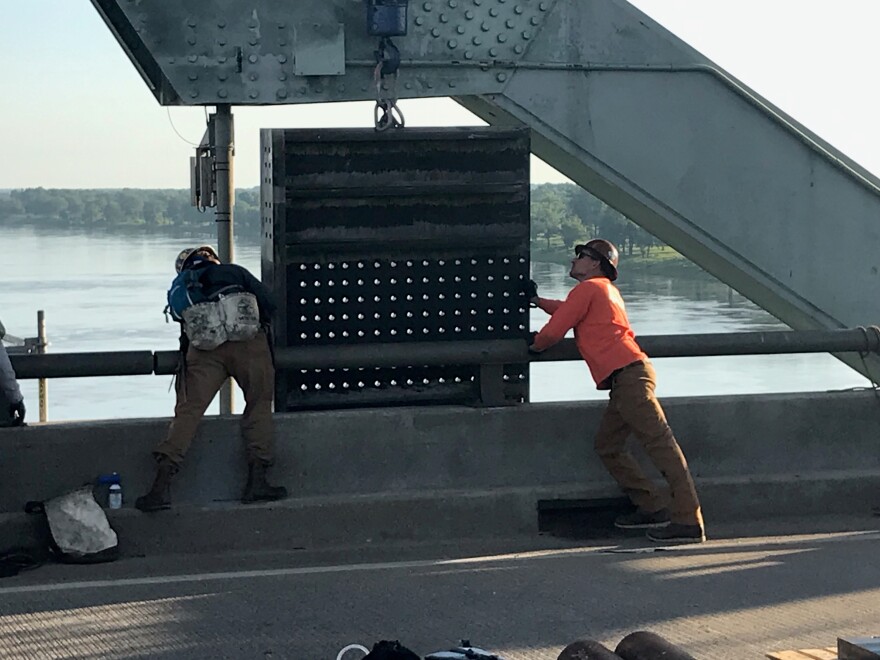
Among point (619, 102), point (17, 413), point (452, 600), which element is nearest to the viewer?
point (452, 600)

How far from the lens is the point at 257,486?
28.0ft

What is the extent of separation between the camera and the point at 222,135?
15.4 metres

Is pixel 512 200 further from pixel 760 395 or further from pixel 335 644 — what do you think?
pixel 335 644

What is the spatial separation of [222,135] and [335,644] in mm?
10086

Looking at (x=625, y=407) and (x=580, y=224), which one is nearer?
(x=625, y=407)

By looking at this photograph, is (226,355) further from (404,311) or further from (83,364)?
(404,311)

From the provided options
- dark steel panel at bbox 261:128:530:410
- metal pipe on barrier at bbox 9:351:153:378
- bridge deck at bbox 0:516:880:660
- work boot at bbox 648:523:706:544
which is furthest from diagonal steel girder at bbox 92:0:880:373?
bridge deck at bbox 0:516:880:660

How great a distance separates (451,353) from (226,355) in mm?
1448

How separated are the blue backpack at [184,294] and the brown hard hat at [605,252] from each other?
2.55 m

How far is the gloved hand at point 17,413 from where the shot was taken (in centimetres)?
844

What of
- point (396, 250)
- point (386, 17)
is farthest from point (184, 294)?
point (386, 17)

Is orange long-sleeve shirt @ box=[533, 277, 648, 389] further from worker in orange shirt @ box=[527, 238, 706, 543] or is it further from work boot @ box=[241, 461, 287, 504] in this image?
work boot @ box=[241, 461, 287, 504]

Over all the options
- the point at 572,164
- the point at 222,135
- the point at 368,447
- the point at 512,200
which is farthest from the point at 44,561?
the point at 222,135

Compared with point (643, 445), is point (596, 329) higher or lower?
higher
